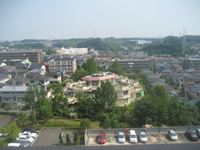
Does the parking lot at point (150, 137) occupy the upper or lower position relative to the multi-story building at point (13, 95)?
upper

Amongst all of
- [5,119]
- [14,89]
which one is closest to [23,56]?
[14,89]

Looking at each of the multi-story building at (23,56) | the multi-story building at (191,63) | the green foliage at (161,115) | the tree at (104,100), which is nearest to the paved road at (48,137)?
the tree at (104,100)

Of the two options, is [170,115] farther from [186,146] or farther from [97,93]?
[186,146]

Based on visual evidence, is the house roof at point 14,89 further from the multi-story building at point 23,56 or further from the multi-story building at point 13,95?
the multi-story building at point 23,56

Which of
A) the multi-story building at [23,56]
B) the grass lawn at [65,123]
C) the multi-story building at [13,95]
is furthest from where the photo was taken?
the multi-story building at [23,56]

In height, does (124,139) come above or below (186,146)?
below

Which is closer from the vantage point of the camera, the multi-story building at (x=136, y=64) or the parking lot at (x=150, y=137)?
the parking lot at (x=150, y=137)

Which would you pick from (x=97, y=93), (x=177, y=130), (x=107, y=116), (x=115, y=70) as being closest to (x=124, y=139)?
Result: (x=177, y=130)
